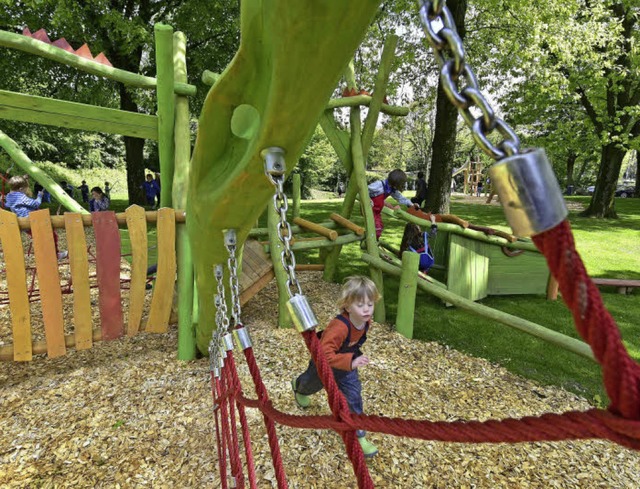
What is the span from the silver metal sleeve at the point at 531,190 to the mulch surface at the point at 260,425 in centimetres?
219

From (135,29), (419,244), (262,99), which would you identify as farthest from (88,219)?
(135,29)

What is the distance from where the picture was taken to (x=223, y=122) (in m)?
1.32

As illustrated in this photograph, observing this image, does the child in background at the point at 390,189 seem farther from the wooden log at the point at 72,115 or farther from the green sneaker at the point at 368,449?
the green sneaker at the point at 368,449

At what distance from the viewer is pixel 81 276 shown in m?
2.96

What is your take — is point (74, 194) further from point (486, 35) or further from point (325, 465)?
point (325, 465)

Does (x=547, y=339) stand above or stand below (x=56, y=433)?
above

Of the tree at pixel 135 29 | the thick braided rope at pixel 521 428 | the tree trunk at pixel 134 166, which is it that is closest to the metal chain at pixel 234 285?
the thick braided rope at pixel 521 428

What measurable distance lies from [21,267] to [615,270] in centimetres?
834

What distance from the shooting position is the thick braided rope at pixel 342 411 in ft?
2.56

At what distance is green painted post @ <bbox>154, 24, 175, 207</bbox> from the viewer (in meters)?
2.76

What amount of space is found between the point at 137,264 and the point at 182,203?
0.60 m

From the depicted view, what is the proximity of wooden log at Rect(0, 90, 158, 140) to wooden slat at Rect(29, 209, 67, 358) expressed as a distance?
0.72 m

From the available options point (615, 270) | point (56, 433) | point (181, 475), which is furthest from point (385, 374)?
point (615, 270)

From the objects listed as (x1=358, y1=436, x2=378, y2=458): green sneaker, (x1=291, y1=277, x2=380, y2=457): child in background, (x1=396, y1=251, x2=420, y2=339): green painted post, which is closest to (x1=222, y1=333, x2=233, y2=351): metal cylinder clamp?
(x1=291, y1=277, x2=380, y2=457): child in background
